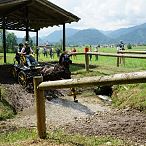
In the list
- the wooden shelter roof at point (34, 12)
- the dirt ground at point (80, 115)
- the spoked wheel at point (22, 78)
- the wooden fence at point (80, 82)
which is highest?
the wooden shelter roof at point (34, 12)

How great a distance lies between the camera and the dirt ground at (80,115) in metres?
8.67

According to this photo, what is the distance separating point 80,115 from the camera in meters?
11.7

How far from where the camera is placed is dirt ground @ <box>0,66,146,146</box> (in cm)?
867

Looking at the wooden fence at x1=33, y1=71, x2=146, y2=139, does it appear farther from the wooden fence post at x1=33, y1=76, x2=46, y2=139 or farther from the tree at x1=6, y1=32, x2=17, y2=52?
the tree at x1=6, y1=32, x2=17, y2=52

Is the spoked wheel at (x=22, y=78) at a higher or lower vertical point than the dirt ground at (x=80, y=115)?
higher

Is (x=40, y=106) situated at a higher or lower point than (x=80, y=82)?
lower

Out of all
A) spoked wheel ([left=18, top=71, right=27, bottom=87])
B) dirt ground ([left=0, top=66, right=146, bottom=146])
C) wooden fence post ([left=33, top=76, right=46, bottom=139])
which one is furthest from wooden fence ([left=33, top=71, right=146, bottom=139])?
spoked wheel ([left=18, top=71, right=27, bottom=87])

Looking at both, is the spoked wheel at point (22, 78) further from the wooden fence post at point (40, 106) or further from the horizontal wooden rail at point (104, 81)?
the horizontal wooden rail at point (104, 81)

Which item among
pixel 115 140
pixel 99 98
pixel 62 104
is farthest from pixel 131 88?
pixel 115 140

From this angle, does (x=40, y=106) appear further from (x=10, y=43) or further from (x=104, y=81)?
(x=10, y=43)

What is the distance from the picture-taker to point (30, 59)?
51.9 feet

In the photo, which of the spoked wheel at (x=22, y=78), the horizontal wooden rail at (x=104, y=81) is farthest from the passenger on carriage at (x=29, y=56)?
the horizontal wooden rail at (x=104, y=81)

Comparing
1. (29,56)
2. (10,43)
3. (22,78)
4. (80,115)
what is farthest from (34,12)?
(10,43)

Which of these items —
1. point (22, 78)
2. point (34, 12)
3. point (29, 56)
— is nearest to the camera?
point (22, 78)
